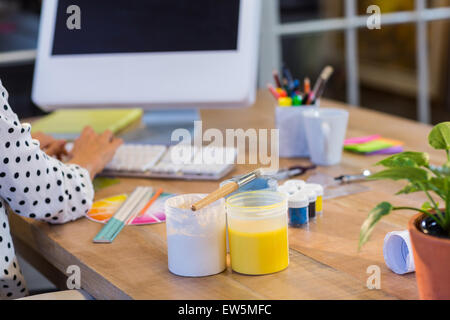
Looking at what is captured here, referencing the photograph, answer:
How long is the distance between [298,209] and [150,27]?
0.68 meters

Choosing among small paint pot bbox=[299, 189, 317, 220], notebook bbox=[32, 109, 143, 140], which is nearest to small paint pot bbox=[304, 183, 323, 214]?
small paint pot bbox=[299, 189, 317, 220]

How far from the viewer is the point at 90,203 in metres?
1.10

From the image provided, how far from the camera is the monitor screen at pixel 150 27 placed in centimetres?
146

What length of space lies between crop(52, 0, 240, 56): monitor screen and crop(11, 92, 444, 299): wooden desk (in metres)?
0.36

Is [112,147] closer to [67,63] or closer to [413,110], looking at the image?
[67,63]

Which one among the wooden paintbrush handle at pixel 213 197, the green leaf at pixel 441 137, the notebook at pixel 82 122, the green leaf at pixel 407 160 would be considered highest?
the green leaf at pixel 441 137

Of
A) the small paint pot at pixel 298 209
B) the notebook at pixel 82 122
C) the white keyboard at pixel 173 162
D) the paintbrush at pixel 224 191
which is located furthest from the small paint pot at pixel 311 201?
the notebook at pixel 82 122

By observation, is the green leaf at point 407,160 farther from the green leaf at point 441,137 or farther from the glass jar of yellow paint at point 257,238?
the glass jar of yellow paint at point 257,238

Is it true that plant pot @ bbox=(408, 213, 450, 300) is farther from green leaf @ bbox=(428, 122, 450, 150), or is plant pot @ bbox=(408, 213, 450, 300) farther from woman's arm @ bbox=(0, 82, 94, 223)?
woman's arm @ bbox=(0, 82, 94, 223)

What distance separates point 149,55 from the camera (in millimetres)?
1479

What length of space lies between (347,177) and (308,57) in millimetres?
1915

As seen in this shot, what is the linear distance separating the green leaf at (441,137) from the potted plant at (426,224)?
0.12ft

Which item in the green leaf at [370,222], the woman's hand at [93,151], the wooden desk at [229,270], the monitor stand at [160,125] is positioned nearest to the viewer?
the green leaf at [370,222]

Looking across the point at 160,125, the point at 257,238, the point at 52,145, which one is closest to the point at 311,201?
the point at 257,238
